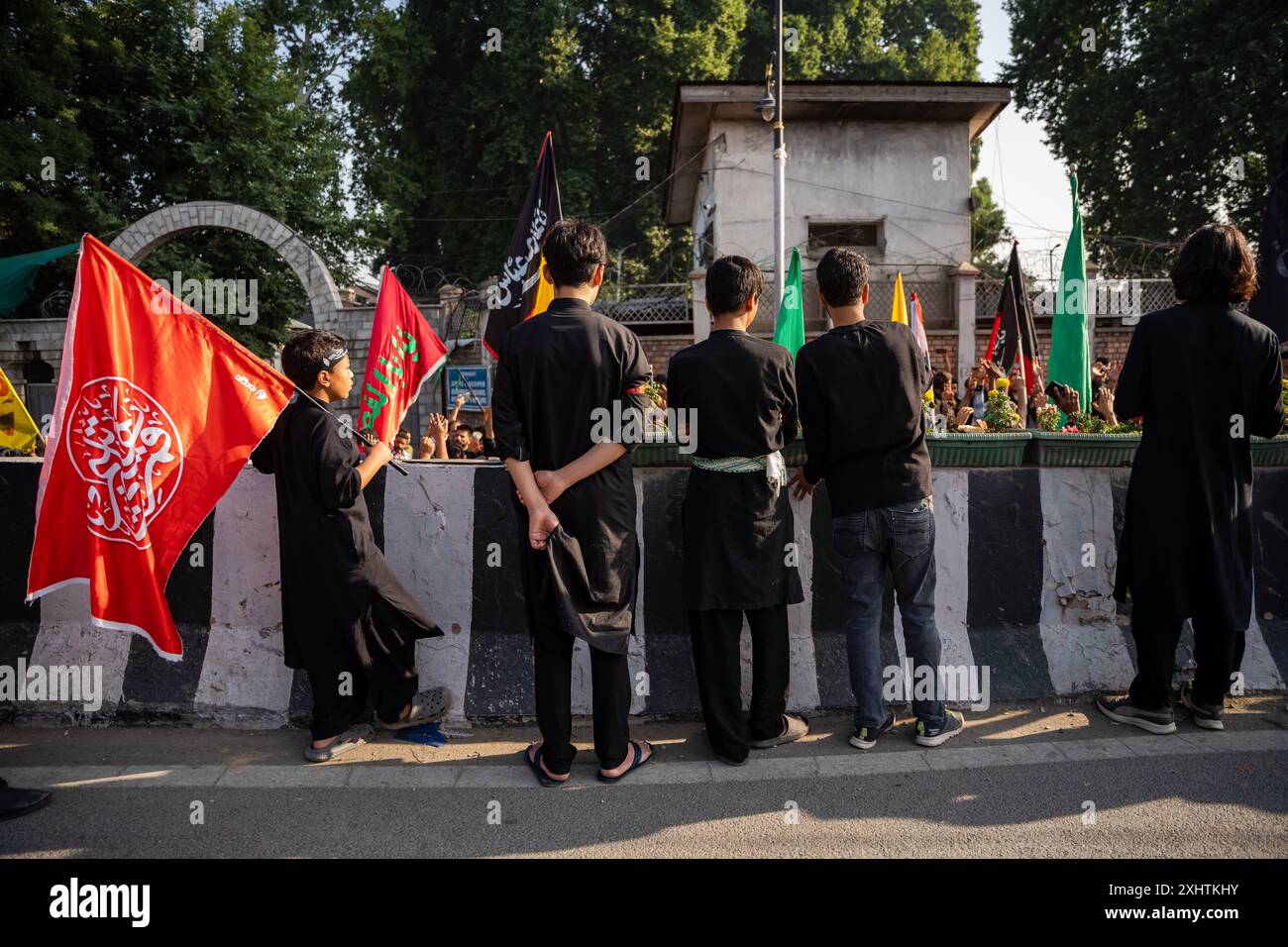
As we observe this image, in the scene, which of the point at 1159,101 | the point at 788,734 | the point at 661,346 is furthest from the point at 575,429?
the point at 1159,101

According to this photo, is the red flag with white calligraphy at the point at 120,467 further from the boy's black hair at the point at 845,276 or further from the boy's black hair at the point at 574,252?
the boy's black hair at the point at 845,276

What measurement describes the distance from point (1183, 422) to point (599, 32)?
1087 inches

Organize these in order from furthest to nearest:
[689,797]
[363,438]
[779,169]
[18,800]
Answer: [779,169]
[363,438]
[689,797]
[18,800]

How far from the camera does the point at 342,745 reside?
142 inches

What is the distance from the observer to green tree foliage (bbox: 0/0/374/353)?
54.2ft

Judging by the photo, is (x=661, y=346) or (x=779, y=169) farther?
(x=661, y=346)

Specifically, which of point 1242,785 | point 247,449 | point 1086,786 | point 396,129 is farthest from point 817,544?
point 396,129

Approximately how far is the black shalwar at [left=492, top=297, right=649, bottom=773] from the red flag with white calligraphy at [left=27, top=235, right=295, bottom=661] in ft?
3.91

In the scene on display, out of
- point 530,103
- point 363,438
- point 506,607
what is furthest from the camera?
point 530,103

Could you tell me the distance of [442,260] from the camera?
29.2 m

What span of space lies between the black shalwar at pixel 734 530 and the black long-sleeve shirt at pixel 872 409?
17 cm

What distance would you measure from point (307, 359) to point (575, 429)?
122 centimetres

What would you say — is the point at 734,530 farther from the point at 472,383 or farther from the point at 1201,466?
the point at 472,383
